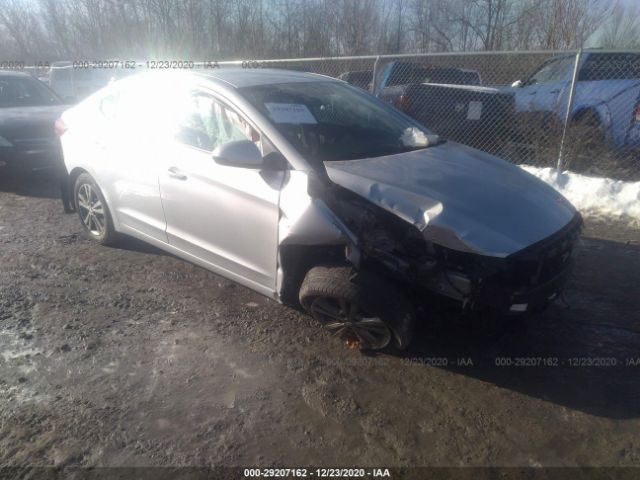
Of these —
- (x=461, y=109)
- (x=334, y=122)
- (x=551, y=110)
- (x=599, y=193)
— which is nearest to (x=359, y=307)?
(x=334, y=122)

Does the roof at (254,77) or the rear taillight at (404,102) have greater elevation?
the roof at (254,77)

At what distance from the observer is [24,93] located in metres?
7.95

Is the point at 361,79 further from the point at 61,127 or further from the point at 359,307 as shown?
the point at 359,307

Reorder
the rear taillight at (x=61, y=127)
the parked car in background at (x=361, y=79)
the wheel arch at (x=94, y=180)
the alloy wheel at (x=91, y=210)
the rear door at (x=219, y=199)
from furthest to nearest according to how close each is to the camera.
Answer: the parked car in background at (x=361, y=79)
the rear taillight at (x=61, y=127)
the alloy wheel at (x=91, y=210)
the wheel arch at (x=94, y=180)
the rear door at (x=219, y=199)

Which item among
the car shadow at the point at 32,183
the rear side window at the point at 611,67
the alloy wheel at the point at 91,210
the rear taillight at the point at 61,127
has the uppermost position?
the rear side window at the point at 611,67

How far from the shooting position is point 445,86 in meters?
7.64

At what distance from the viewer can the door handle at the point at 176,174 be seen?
3511 mm

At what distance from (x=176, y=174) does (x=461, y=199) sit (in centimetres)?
206

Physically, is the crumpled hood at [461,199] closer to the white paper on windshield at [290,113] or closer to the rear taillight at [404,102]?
the white paper on windshield at [290,113]

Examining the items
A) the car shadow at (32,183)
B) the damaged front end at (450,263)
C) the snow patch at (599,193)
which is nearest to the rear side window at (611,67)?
the snow patch at (599,193)

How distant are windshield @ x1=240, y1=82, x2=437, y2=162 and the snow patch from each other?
328 cm

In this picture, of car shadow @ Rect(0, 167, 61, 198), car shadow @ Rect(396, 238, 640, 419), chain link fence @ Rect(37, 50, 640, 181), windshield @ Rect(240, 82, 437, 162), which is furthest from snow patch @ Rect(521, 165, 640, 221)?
car shadow @ Rect(0, 167, 61, 198)

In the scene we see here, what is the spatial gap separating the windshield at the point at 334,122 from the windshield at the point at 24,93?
611 cm

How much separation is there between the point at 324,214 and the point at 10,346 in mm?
2307
